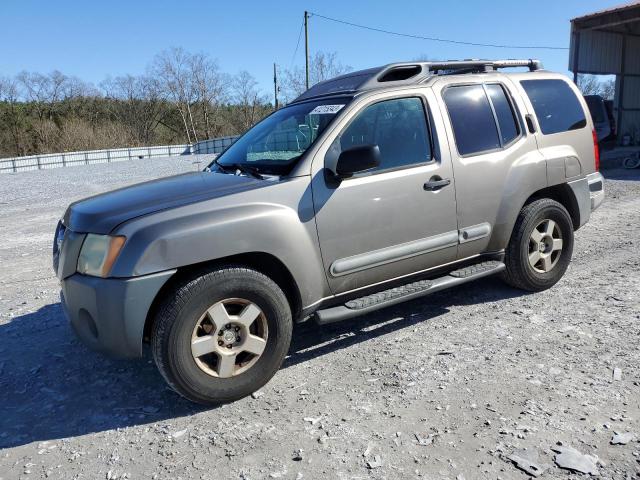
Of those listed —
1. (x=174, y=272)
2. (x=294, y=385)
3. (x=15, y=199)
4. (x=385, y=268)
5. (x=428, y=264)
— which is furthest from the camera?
(x=15, y=199)

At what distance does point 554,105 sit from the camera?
474 centimetres

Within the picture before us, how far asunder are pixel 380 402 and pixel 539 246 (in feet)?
7.88

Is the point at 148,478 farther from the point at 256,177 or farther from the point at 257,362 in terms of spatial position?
the point at 256,177

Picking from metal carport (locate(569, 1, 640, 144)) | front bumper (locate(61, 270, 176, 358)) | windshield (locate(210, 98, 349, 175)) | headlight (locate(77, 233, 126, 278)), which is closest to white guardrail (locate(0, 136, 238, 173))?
metal carport (locate(569, 1, 640, 144))

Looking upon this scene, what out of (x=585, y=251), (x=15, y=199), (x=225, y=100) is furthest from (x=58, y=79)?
(x=585, y=251)

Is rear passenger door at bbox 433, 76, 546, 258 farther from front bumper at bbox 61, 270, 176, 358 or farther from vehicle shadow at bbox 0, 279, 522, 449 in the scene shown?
front bumper at bbox 61, 270, 176, 358

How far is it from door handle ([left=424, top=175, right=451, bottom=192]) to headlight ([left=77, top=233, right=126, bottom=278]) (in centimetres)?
211

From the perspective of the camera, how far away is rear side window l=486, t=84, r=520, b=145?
170 inches

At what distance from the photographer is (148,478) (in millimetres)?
2500

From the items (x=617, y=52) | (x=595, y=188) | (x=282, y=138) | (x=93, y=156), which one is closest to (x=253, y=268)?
(x=282, y=138)

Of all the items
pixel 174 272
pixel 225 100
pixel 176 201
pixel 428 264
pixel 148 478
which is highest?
pixel 225 100

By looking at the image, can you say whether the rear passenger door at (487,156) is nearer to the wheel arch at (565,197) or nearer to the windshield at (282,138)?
the wheel arch at (565,197)

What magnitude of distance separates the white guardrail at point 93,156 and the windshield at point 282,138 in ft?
65.7

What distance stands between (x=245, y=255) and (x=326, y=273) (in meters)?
0.56
